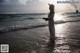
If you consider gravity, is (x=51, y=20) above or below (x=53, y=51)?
above

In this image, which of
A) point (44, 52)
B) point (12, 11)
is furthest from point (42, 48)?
point (12, 11)

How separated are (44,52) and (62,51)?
0.87 metres

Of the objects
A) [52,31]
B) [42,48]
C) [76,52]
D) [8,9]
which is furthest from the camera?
[8,9]

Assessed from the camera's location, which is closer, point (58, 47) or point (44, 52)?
point (44, 52)

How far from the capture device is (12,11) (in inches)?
2753

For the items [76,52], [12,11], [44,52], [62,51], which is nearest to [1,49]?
[44,52]

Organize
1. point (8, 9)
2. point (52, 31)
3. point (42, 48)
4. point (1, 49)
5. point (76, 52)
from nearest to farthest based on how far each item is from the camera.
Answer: point (1, 49)
point (76, 52)
point (42, 48)
point (52, 31)
point (8, 9)

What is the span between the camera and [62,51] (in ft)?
28.0

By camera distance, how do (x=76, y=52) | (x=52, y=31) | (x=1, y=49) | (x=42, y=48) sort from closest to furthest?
(x=1, y=49) → (x=76, y=52) → (x=42, y=48) → (x=52, y=31)

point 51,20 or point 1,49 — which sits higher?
point 51,20

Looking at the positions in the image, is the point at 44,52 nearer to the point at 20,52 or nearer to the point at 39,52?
the point at 39,52

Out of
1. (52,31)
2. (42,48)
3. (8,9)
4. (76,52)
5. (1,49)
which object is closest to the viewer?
(1,49)

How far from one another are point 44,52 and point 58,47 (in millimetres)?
1194

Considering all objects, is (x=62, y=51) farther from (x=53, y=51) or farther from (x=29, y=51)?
(x=29, y=51)
